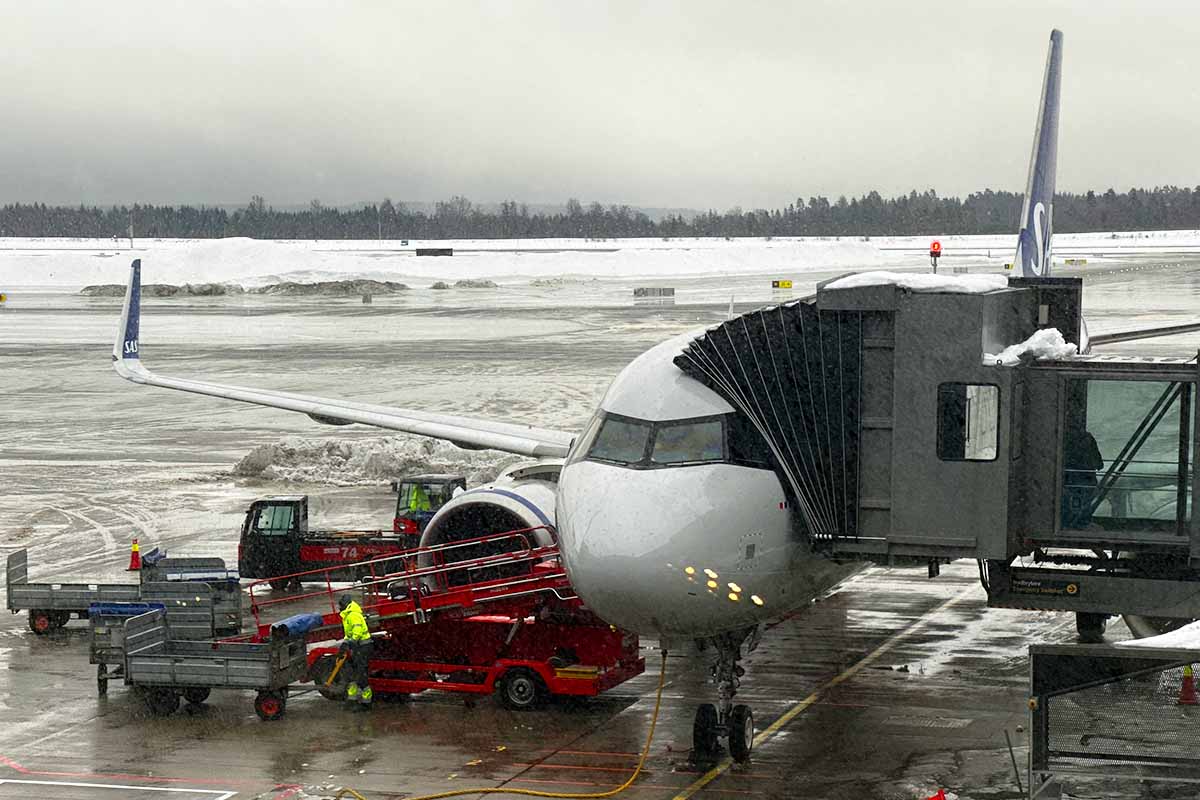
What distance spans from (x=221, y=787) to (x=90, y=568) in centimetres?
1327

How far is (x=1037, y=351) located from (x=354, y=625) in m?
9.02

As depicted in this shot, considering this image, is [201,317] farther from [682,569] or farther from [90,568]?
[682,569]

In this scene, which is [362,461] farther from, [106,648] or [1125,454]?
[1125,454]

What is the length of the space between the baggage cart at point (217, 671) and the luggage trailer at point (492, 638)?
307mm

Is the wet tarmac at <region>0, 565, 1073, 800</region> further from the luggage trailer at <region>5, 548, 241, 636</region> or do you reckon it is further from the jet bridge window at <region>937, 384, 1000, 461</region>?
the jet bridge window at <region>937, 384, 1000, 461</region>

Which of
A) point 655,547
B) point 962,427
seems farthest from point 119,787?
point 962,427

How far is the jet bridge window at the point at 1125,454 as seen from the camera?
15.2 metres

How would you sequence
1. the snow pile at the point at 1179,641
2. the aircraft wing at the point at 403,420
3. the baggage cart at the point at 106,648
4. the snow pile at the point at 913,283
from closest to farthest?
the snow pile at the point at 1179,641 → the snow pile at the point at 913,283 → the baggage cart at the point at 106,648 → the aircraft wing at the point at 403,420

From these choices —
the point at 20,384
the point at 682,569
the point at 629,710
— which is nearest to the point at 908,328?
the point at 682,569

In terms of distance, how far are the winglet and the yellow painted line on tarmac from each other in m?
15.8

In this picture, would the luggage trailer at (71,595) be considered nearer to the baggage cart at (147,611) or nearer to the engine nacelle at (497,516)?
the baggage cart at (147,611)

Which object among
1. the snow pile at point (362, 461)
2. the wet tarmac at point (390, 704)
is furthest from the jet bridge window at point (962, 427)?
the snow pile at point (362, 461)

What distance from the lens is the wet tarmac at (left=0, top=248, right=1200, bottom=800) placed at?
1667cm

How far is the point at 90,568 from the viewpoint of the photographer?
28406 mm
